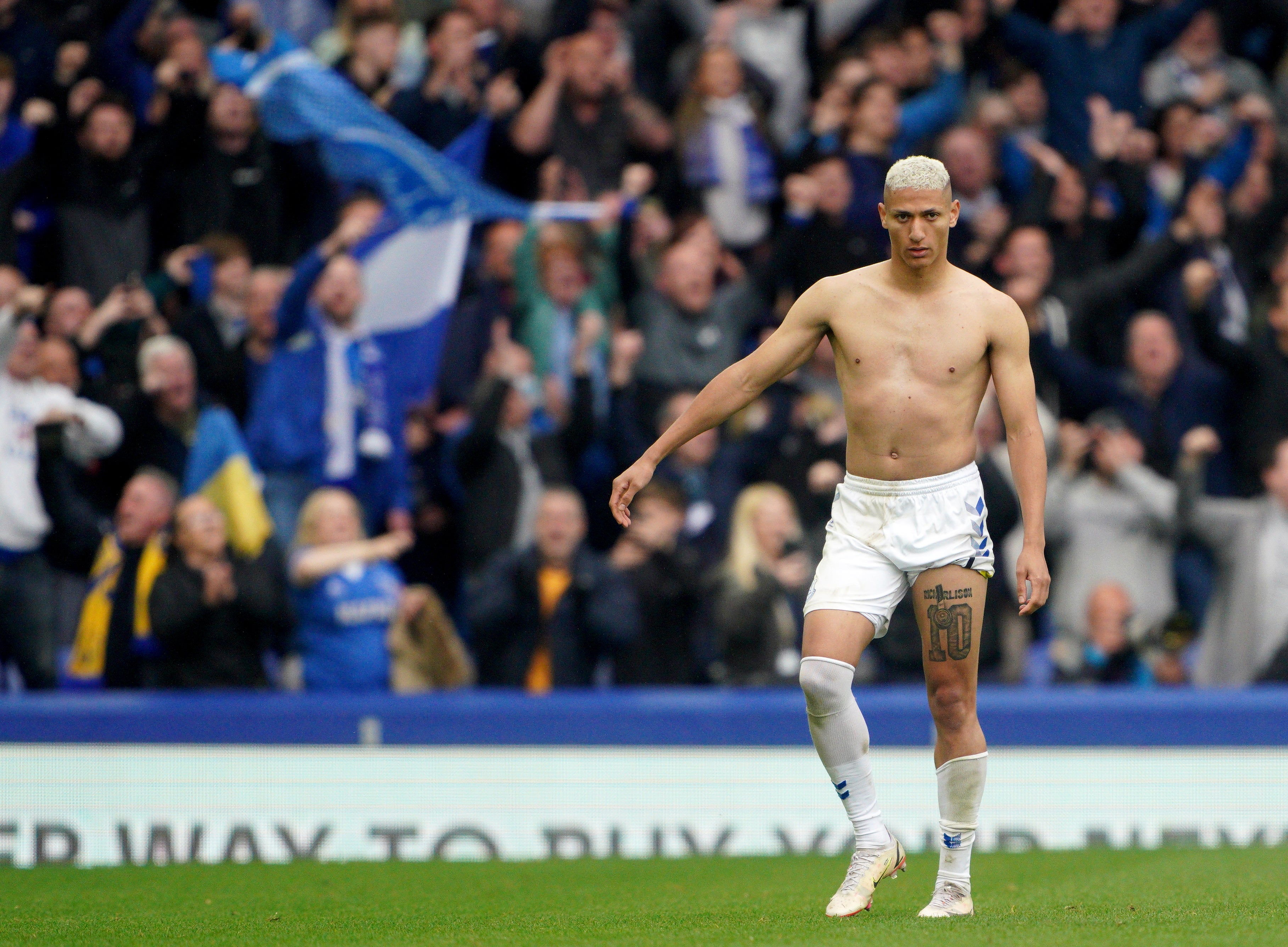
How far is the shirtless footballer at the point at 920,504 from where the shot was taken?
17.3ft

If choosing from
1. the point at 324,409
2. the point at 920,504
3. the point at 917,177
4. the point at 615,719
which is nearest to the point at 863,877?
the point at 920,504

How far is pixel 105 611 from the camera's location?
934cm

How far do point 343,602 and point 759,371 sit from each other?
435 cm

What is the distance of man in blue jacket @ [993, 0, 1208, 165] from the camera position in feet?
39.6

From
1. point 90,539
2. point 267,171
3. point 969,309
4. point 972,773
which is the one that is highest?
point 267,171

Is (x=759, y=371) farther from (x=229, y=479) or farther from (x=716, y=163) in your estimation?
(x=716, y=163)

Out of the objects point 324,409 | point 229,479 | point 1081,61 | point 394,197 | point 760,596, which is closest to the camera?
point 760,596

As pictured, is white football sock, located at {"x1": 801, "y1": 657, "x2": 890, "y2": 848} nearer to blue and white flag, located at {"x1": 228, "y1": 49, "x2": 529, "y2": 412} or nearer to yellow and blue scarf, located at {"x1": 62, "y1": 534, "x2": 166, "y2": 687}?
yellow and blue scarf, located at {"x1": 62, "y1": 534, "x2": 166, "y2": 687}

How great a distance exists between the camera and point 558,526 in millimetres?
9367

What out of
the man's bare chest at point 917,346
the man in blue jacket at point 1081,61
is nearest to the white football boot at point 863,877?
the man's bare chest at point 917,346

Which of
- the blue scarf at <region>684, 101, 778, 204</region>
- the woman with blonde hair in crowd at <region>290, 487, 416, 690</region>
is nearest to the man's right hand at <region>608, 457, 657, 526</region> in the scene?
the woman with blonde hair in crowd at <region>290, 487, 416, 690</region>

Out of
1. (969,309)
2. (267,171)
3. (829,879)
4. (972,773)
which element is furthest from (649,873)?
(267,171)

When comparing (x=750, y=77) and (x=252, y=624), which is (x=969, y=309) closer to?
(x=252, y=624)

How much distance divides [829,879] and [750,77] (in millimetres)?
6455
